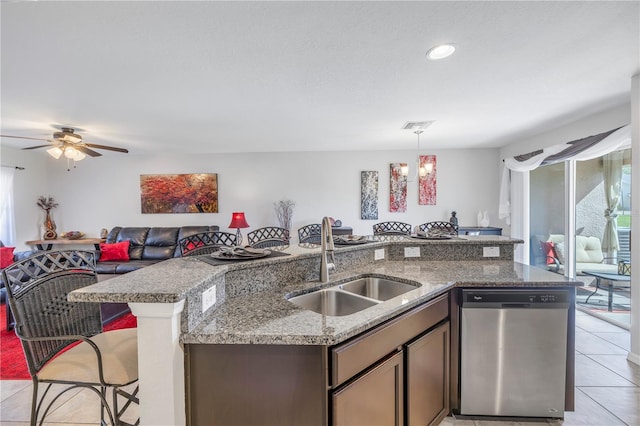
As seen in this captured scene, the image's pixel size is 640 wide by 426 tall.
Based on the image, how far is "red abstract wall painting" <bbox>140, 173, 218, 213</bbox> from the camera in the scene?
559 cm

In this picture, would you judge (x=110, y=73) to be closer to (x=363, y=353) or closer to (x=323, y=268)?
(x=323, y=268)

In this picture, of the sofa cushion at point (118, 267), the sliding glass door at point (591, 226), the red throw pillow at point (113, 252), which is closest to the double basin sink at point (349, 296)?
the sliding glass door at point (591, 226)

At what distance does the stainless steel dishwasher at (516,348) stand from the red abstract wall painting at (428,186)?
12.9ft

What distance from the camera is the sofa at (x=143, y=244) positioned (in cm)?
470

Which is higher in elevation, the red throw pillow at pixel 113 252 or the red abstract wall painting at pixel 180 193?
the red abstract wall painting at pixel 180 193

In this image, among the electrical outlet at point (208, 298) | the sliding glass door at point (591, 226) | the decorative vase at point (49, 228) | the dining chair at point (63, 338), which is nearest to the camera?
the electrical outlet at point (208, 298)

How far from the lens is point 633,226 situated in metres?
2.41

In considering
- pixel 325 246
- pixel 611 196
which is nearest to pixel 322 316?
pixel 325 246

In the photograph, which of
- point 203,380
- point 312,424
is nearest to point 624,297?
point 312,424

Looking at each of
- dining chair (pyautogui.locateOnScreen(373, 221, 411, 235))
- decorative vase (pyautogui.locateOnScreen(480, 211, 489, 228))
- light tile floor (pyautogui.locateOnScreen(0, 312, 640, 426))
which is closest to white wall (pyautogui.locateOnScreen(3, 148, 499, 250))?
decorative vase (pyautogui.locateOnScreen(480, 211, 489, 228))

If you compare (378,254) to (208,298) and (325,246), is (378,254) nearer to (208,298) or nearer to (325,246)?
(325,246)

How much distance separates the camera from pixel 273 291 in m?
1.53

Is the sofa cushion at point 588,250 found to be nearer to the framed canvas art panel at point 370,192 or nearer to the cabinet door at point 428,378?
the framed canvas art panel at point 370,192

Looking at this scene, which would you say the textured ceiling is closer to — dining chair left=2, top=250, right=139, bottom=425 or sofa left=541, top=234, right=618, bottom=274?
dining chair left=2, top=250, right=139, bottom=425
